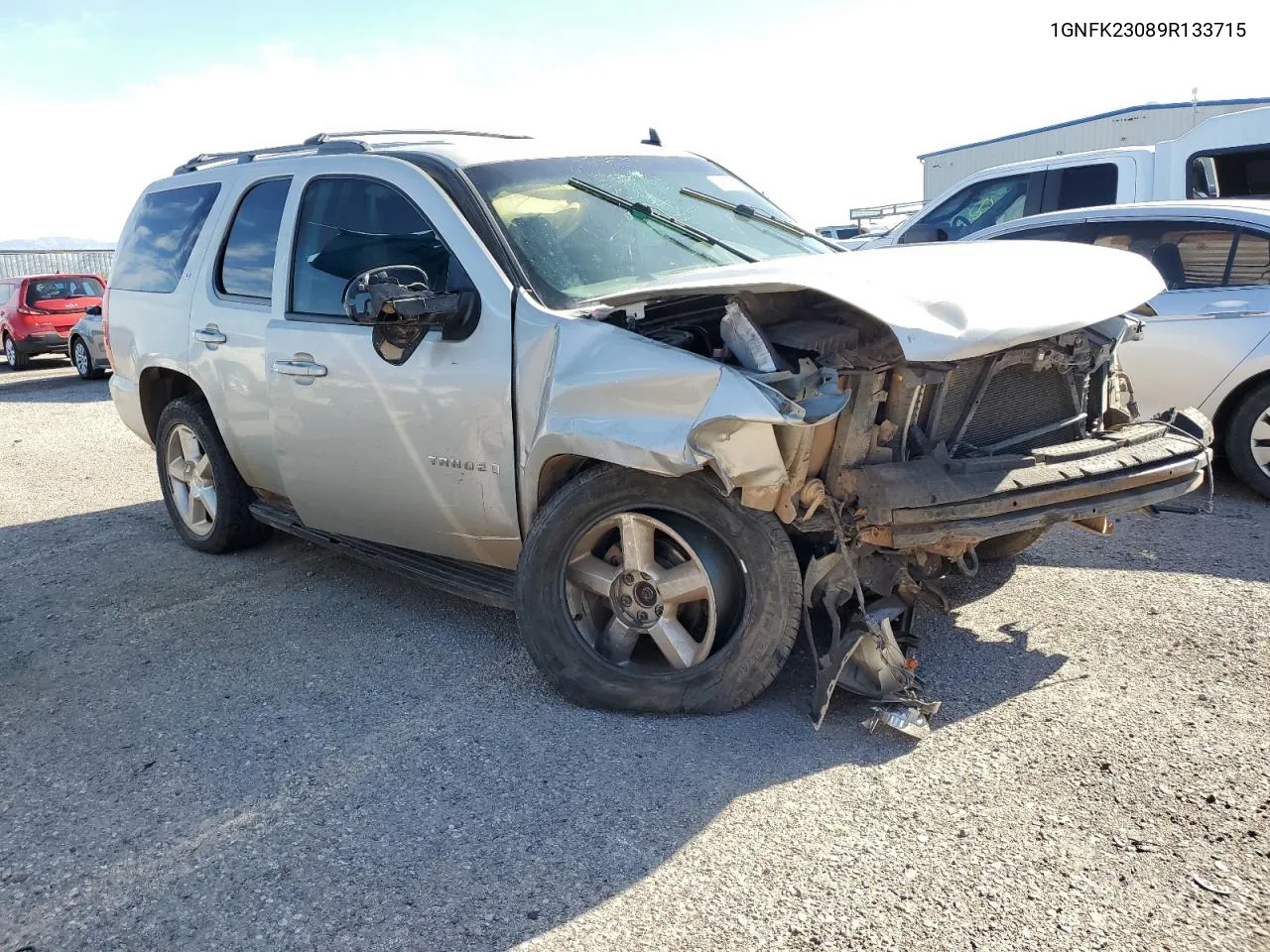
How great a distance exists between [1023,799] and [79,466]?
838 centimetres

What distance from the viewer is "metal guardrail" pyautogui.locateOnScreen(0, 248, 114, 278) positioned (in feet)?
103

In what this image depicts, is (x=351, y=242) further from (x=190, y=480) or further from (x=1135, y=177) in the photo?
(x=1135, y=177)

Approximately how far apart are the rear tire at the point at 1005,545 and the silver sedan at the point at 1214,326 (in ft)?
6.09

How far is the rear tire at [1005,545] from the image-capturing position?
4.87 metres

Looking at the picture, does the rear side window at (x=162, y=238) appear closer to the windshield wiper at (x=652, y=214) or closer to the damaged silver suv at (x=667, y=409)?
the damaged silver suv at (x=667, y=409)

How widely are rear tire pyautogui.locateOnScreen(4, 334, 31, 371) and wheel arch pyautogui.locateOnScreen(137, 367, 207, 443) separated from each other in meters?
14.8

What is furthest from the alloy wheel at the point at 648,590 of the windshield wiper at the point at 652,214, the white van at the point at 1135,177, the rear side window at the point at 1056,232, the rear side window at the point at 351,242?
the white van at the point at 1135,177

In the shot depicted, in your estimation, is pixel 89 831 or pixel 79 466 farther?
pixel 79 466

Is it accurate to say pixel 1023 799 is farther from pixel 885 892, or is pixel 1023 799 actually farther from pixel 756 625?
pixel 756 625

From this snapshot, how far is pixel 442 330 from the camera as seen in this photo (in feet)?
13.4

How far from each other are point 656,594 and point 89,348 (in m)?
15.2

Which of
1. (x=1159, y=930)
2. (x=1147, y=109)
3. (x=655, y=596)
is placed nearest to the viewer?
(x=1159, y=930)

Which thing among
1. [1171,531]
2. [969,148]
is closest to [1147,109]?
[969,148]

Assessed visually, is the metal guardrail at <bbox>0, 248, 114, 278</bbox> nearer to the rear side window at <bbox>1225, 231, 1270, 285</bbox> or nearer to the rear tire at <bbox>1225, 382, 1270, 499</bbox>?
the rear side window at <bbox>1225, 231, 1270, 285</bbox>
